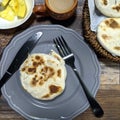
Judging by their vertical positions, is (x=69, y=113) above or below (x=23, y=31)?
below

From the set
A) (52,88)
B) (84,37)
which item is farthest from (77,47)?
(52,88)

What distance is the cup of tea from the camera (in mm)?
999

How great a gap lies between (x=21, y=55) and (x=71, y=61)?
0.15 meters

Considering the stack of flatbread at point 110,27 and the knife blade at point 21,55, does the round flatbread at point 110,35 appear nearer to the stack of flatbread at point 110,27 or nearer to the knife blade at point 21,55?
the stack of flatbread at point 110,27

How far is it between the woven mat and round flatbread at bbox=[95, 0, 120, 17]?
0.04 metres

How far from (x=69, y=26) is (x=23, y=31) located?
0.15 metres

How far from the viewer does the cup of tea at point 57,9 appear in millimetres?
999

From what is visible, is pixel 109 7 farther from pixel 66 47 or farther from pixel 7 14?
pixel 7 14

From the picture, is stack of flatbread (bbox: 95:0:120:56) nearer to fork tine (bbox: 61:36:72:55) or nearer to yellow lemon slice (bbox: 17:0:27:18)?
fork tine (bbox: 61:36:72:55)

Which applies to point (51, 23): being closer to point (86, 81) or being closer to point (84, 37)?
point (84, 37)

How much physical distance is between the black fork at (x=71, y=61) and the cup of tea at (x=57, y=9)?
70 mm

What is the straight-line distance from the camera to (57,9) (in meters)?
1.02

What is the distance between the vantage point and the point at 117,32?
97cm

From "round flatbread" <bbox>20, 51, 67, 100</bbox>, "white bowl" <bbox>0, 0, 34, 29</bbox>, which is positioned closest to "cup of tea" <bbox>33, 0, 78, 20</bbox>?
"white bowl" <bbox>0, 0, 34, 29</bbox>
